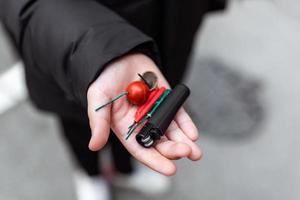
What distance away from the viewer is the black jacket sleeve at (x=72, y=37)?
777 mm

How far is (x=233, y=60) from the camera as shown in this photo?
1872 millimetres

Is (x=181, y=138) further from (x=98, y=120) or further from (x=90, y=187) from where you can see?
(x=90, y=187)

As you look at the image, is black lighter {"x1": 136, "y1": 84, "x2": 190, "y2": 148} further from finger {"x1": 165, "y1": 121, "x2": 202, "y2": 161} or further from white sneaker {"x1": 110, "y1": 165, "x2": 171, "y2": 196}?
white sneaker {"x1": 110, "y1": 165, "x2": 171, "y2": 196}

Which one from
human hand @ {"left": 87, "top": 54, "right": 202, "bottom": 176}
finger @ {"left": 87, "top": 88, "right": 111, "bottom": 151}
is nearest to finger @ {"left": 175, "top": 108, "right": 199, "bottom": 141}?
human hand @ {"left": 87, "top": 54, "right": 202, "bottom": 176}

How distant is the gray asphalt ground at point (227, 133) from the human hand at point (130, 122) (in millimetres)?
751

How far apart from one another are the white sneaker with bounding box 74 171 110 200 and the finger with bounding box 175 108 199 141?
77 cm

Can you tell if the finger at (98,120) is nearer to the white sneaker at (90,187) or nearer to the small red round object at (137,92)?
the small red round object at (137,92)

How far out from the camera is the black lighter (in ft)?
2.43

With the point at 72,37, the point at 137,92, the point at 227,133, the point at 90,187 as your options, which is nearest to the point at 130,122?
the point at 137,92

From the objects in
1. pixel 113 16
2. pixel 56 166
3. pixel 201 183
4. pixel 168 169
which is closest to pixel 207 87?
pixel 201 183

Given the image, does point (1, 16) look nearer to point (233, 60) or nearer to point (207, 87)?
point (207, 87)

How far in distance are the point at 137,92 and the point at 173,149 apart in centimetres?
14

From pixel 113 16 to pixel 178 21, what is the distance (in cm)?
23

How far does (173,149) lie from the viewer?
0.71m
